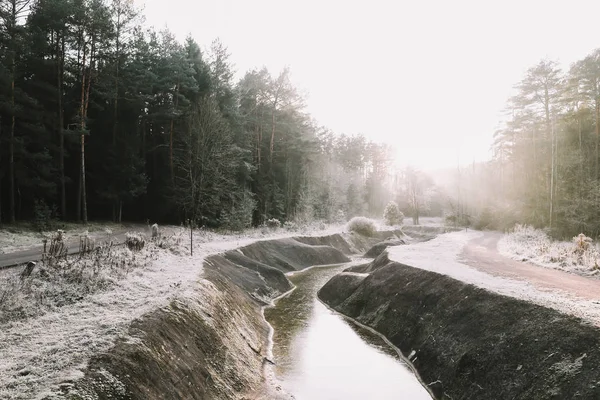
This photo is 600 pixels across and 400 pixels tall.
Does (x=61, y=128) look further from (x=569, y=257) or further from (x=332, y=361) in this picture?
(x=569, y=257)

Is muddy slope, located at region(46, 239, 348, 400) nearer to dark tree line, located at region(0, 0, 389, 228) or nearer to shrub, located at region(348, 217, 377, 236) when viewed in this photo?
dark tree line, located at region(0, 0, 389, 228)

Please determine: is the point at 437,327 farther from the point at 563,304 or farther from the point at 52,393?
the point at 52,393

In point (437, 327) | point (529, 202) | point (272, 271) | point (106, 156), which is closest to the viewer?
point (437, 327)

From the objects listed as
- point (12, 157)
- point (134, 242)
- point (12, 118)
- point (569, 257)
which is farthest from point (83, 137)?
point (569, 257)

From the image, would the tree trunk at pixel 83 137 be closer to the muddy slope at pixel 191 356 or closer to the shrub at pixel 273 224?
the muddy slope at pixel 191 356

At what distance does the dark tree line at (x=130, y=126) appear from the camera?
27609 millimetres

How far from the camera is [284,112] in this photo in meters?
54.1

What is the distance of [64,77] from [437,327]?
121 ft

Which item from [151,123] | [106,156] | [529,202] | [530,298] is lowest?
[530,298]

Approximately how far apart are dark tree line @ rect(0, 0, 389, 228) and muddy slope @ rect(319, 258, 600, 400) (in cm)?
2012

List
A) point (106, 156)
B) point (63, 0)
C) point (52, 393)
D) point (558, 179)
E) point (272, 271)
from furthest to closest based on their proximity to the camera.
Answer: point (558, 179)
point (106, 156)
point (63, 0)
point (272, 271)
point (52, 393)

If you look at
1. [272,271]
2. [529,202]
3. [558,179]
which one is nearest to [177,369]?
[272,271]

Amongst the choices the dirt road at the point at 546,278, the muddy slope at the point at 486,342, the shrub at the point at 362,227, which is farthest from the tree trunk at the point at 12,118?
the shrub at the point at 362,227

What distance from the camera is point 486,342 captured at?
9.95m
